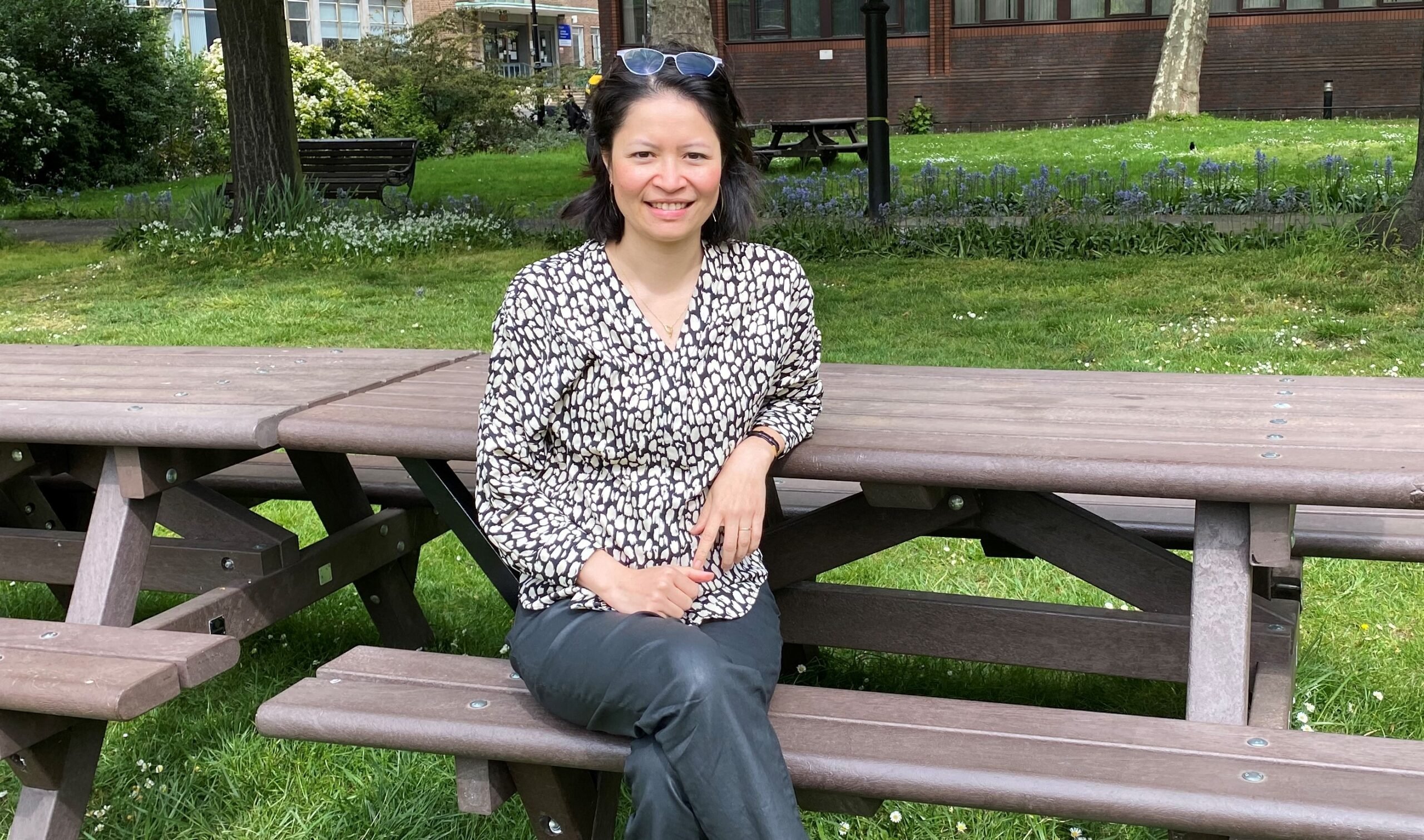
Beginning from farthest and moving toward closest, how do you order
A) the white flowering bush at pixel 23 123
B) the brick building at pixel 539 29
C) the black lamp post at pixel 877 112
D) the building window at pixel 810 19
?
the brick building at pixel 539 29 < the building window at pixel 810 19 < the white flowering bush at pixel 23 123 < the black lamp post at pixel 877 112

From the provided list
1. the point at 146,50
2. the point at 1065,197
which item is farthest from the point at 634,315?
the point at 146,50

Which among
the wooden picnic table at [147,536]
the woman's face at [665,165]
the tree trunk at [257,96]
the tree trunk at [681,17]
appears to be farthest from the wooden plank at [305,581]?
the tree trunk at [681,17]

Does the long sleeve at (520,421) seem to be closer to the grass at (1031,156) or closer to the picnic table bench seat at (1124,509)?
the picnic table bench seat at (1124,509)

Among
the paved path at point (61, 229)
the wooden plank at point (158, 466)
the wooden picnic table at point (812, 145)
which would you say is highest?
the wooden picnic table at point (812, 145)

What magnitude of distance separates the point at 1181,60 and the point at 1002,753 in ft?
82.3

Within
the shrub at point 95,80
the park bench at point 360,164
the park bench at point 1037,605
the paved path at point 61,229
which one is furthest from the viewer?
the shrub at point 95,80

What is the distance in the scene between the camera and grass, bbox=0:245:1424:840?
3002 millimetres

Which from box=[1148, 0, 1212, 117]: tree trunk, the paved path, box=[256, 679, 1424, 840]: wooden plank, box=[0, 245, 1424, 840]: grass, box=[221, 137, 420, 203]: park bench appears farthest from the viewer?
box=[1148, 0, 1212, 117]: tree trunk

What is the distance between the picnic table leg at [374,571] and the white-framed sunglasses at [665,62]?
4.85 feet

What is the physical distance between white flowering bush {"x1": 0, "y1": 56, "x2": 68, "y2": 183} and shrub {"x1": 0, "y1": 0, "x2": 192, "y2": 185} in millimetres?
169

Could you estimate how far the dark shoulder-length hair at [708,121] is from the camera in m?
2.36

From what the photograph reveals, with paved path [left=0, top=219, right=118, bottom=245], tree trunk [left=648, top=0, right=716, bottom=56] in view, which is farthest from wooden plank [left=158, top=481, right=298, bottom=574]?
paved path [left=0, top=219, right=118, bottom=245]

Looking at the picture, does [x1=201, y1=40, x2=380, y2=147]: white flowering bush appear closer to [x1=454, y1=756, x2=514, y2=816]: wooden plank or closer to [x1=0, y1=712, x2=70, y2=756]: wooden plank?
[x1=0, y1=712, x2=70, y2=756]: wooden plank

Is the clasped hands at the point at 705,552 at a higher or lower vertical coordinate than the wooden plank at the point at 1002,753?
higher
